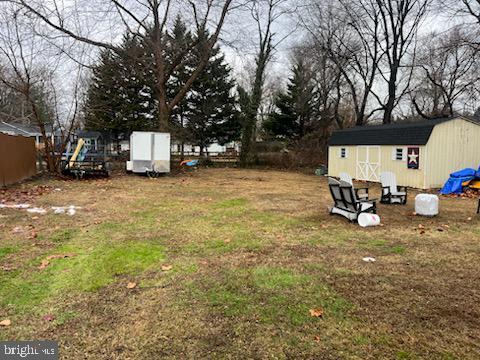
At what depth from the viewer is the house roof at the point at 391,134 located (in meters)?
13.9

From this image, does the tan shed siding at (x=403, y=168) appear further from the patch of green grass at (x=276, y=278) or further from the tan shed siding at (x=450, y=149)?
the patch of green grass at (x=276, y=278)

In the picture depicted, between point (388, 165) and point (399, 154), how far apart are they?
77cm

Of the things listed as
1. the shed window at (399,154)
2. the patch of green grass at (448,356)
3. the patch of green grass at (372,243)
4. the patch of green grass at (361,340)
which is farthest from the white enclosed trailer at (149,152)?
the patch of green grass at (448,356)

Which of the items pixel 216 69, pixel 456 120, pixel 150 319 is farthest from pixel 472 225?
pixel 216 69

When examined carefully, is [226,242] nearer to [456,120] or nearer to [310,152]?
[456,120]

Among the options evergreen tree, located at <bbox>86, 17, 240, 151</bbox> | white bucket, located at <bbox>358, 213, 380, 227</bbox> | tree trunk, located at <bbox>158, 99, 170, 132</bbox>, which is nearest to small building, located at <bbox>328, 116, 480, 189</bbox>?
white bucket, located at <bbox>358, 213, 380, 227</bbox>

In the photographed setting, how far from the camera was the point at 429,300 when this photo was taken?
329 centimetres

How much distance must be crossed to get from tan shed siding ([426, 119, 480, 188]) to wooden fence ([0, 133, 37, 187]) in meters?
15.6

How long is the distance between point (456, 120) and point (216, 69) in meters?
19.9

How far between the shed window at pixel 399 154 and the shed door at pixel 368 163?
106cm

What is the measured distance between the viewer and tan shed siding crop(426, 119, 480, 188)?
45.5ft

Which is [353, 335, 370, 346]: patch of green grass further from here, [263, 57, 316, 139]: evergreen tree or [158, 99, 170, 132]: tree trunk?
[263, 57, 316, 139]: evergreen tree

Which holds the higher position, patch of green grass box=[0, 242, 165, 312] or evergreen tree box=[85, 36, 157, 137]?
evergreen tree box=[85, 36, 157, 137]

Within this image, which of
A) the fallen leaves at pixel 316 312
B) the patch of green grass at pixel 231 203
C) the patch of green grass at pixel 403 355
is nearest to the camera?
the patch of green grass at pixel 403 355
